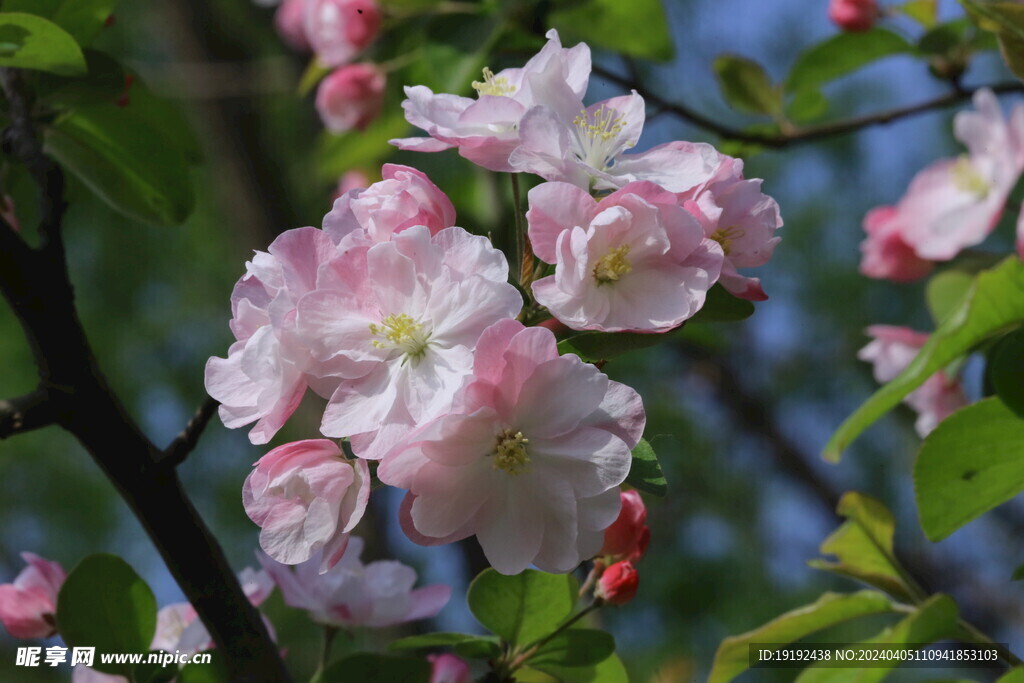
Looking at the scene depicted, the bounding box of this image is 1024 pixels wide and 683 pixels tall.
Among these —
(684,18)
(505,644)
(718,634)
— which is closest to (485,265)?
(505,644)

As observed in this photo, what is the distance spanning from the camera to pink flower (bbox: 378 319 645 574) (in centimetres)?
54

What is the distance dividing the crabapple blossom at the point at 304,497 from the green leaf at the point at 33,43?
0.47m

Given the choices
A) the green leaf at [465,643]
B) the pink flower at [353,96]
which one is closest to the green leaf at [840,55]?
the pink flower at [353,96]

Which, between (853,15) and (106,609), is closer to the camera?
(106,609)

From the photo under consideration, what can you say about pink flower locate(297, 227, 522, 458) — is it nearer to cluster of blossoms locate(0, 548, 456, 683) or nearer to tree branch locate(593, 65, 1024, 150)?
cluster of blossoms locate(0, 548, 456, 683)

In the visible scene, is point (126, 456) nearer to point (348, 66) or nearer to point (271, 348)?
point (271, 348)

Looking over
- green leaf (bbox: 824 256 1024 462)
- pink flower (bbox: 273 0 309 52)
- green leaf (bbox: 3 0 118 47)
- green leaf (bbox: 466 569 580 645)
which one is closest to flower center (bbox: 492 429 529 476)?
green leaf (bbox: 466 569 580 645)

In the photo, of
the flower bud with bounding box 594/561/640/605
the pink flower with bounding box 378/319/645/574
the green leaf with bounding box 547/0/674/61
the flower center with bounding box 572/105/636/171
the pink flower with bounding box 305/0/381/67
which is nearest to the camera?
the pink flower with bounding box 378/319/645/574

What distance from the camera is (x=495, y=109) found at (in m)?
0.64

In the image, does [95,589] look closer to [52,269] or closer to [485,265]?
[52,269]

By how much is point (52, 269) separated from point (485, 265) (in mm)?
393

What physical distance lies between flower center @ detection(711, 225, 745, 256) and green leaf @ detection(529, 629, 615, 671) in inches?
13.0

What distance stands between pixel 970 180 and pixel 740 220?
0.74m

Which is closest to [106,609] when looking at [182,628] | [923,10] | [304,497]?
[182,628]
